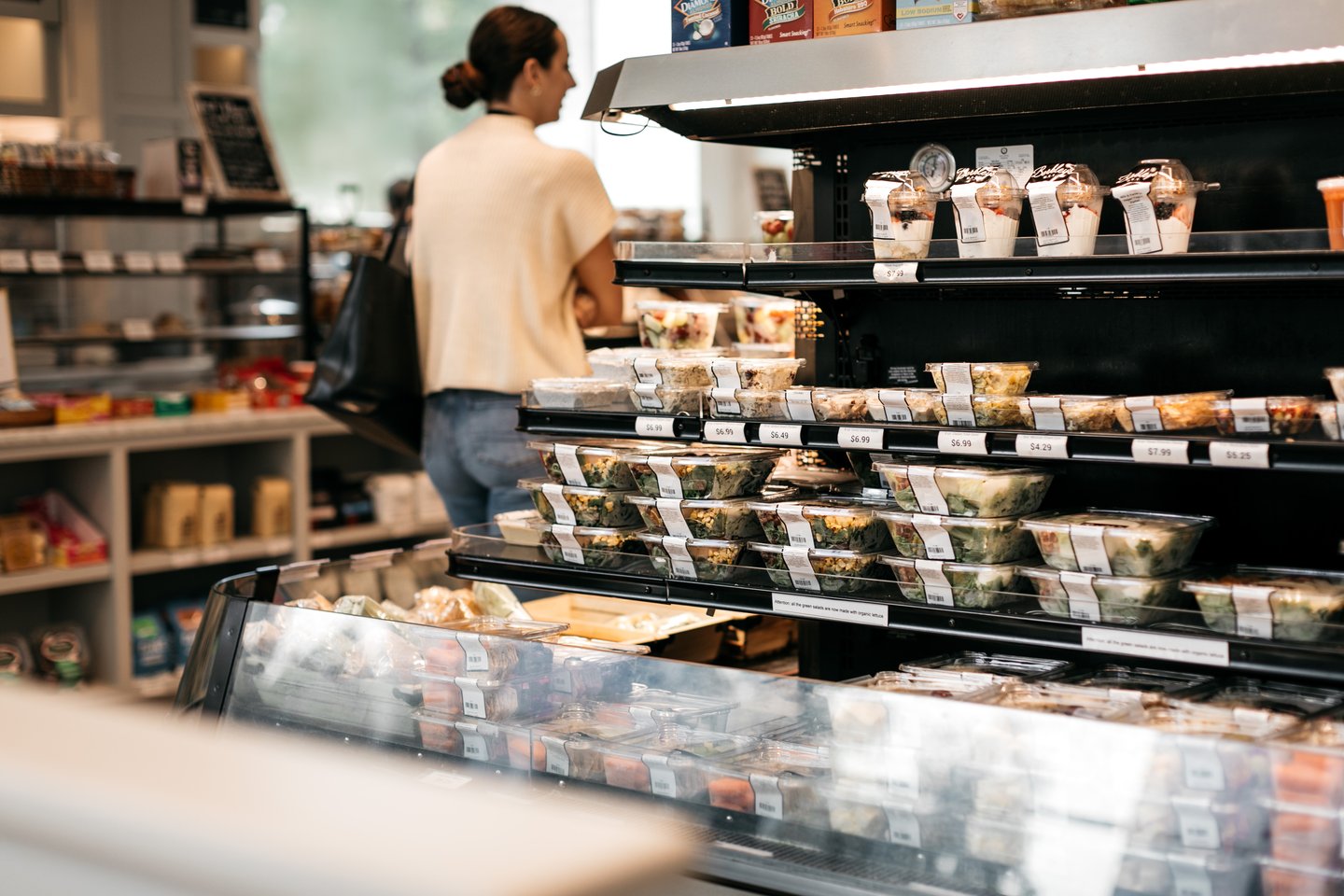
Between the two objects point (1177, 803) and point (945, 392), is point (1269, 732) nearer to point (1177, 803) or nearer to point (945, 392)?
point (1177, 803)

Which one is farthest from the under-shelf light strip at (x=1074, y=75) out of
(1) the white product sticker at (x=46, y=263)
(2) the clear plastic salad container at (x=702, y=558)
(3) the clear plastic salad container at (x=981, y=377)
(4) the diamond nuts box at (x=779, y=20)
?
(1) the white product sticker at (x=46, y=263)

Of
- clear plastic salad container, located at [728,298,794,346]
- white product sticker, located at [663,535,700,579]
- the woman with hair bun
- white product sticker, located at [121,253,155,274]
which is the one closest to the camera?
white product sticker, located at [663,535,700,579]

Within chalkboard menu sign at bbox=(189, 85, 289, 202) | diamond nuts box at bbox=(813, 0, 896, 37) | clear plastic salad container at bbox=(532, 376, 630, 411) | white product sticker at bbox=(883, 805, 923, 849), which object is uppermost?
chalkboard menu sign at bbox=(189, 85, 289, 202)

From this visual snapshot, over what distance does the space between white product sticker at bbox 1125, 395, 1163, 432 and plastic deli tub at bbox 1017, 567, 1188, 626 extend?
0.21 meters

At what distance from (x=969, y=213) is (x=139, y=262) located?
377 cm

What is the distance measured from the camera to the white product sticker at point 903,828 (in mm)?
1840

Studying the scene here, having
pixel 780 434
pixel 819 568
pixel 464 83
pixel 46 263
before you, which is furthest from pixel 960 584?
pixel 46 263

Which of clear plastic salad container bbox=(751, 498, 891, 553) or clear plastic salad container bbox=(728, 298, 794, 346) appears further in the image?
clear plastic salad container bbox=(728, 298, 794, 346)

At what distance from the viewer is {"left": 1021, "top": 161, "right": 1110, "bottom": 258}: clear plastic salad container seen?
6.68 feet

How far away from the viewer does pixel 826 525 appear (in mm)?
2248

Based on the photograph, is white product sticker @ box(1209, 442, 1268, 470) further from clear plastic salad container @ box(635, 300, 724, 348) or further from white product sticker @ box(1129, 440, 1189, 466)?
clear plastic salad container @ box(635, 300, 724, 348)

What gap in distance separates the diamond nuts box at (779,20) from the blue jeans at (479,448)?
1.14 metres

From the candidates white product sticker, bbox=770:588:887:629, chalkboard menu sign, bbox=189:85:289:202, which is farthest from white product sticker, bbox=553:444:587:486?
chalkboard menu sign, bbox=189:85:289:202

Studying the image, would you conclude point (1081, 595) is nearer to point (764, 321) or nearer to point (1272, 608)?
point (1272, 608)
